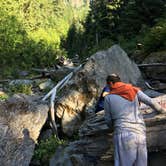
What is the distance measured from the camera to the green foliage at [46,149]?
1053cm

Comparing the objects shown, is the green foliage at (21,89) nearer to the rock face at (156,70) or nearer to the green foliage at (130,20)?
the green foliage at (130,20)

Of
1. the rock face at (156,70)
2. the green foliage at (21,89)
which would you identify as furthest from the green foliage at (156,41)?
the green foliage at (21,89)

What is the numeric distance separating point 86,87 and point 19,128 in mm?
2495

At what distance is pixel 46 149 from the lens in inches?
425

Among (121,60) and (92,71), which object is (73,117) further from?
(121,60)

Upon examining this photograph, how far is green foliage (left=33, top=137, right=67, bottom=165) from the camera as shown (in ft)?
34.5

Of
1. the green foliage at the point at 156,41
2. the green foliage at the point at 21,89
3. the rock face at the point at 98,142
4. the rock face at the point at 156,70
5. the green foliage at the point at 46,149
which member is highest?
the green foliage at the point at 156,41

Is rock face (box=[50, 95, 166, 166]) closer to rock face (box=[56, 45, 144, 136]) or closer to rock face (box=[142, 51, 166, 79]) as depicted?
rock face (box=[56, 45, 144, 136])

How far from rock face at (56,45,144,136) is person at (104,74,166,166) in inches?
176

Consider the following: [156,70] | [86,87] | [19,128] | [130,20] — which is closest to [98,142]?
[19,128]

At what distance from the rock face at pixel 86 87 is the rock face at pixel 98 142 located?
8.24ft

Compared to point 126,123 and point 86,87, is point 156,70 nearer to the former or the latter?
point 86,87

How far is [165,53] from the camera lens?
611 inches

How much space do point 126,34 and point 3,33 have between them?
10.5 metres
